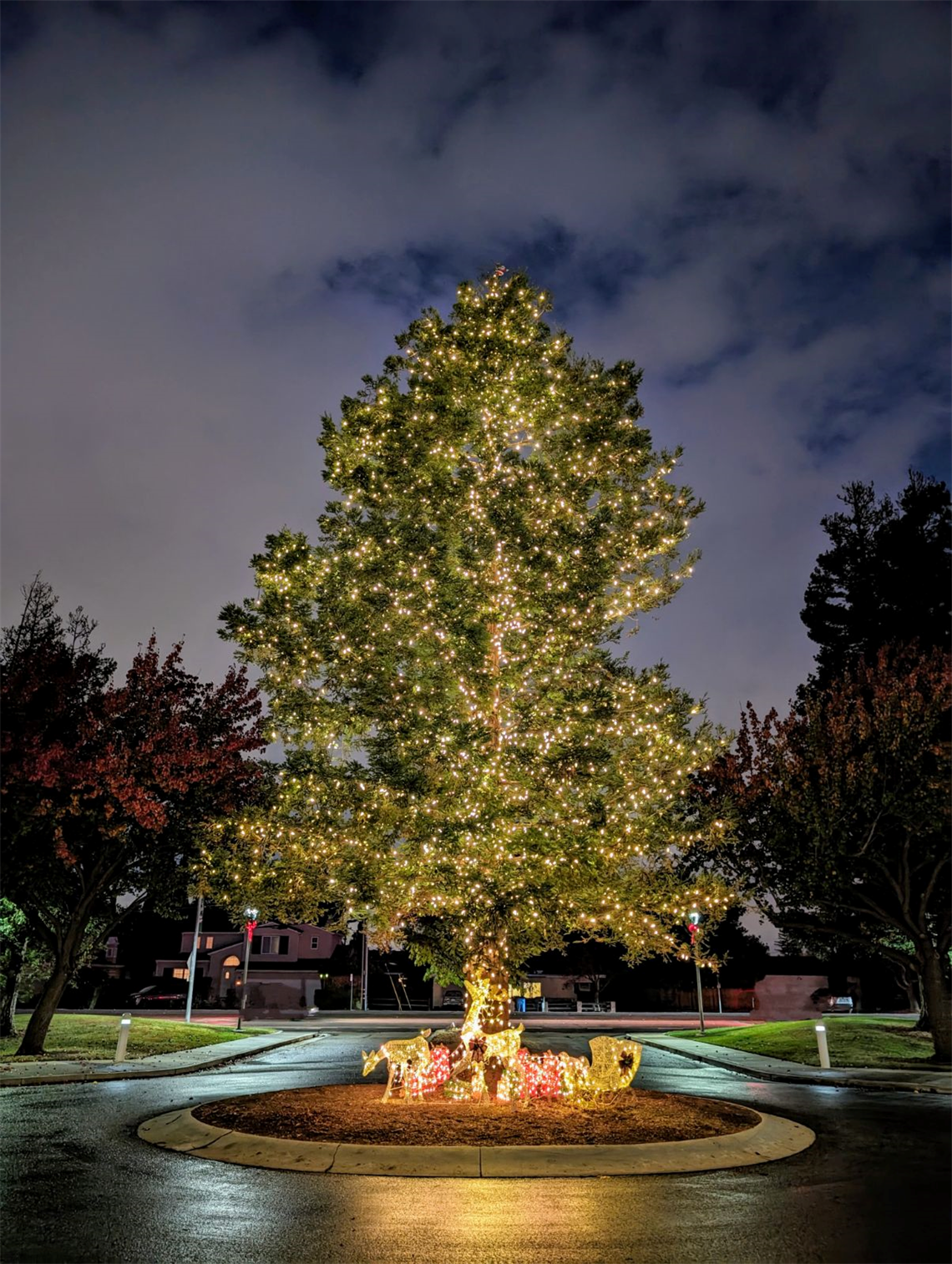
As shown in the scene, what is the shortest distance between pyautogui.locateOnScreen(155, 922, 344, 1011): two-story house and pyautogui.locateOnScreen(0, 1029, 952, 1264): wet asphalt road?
2037 inches

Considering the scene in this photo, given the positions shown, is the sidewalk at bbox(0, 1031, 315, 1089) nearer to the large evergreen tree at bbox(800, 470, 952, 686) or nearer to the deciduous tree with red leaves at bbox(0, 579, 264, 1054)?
the deciduous tree with red leaves at bbox(0, 579, 264, 1054)

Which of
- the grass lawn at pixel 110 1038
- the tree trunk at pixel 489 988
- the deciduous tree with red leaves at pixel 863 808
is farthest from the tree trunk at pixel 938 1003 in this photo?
the grass lawn at pixel 110 1038

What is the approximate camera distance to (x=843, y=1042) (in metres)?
24.3

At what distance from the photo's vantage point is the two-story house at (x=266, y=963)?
58.9 metres

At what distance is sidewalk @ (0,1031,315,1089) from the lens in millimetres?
16266

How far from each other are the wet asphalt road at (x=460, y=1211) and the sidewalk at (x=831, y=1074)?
5978 millimetres

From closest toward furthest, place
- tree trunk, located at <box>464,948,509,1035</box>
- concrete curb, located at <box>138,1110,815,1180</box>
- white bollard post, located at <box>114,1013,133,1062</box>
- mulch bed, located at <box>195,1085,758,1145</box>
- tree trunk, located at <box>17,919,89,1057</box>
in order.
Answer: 1. concrete curb, located at <box>138,1110,815,1180</box>
2. mulch bed, located at <box>195,1085,758,1145</box>
3. tree trunk, located at <box>464,948,509,1035</box>
4. white bollard post, located at <box>114,1013,133,1062</box>
5. tree trunk, located at <box>17,919,89,1057</box>

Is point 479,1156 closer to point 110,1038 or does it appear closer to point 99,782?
point 99,782

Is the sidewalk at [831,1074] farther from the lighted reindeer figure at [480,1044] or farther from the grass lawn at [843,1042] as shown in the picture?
the lighted reindeer figure at [480,1044]

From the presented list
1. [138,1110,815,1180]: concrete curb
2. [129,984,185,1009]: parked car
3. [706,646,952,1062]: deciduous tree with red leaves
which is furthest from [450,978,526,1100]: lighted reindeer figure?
[129,984,185,1009]: parked car

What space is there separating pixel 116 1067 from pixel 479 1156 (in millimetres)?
13020

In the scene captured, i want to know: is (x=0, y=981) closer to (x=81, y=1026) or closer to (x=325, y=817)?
(x=81, y=1026)

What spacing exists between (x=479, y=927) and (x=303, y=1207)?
5.79 m

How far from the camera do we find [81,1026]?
89.8ft
